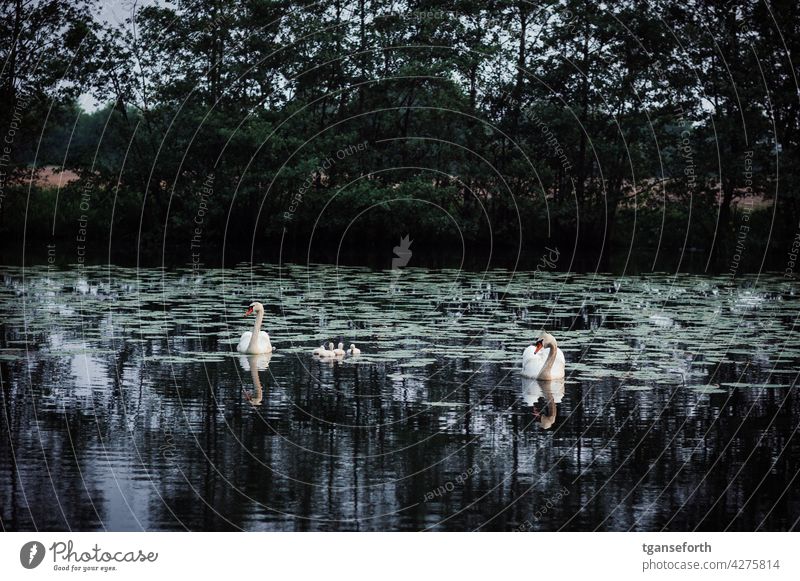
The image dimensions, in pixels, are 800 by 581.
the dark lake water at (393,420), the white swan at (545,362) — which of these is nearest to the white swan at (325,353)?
the dark lake water at (393,420)

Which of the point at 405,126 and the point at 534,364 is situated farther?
the point at 405,126

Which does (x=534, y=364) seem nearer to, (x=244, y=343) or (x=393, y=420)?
(x=393, y=420)

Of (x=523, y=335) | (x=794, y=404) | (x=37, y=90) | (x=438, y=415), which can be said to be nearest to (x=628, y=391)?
(x=794, y=404)

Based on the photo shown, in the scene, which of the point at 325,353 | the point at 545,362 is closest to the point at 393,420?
the point at 545,362

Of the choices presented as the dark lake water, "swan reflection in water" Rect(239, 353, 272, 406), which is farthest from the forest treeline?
"swan reflection in water" Rect(239, 353, 272, 406)

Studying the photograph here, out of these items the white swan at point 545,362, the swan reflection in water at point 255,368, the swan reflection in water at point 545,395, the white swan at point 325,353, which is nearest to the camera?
the swan reflection in water at point 545,395

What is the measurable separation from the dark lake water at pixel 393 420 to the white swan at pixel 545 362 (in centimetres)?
22

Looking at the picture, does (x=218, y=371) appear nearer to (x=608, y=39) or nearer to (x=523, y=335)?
(x=523, y=335)

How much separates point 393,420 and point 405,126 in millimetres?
34773

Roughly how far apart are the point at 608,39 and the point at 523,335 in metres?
29.4

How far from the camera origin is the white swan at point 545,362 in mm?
15148

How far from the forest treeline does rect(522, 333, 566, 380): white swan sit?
24.3 metres

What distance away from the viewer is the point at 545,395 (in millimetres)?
14195

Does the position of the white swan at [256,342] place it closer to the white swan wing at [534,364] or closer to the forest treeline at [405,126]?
the white swan wing at [534,364]
